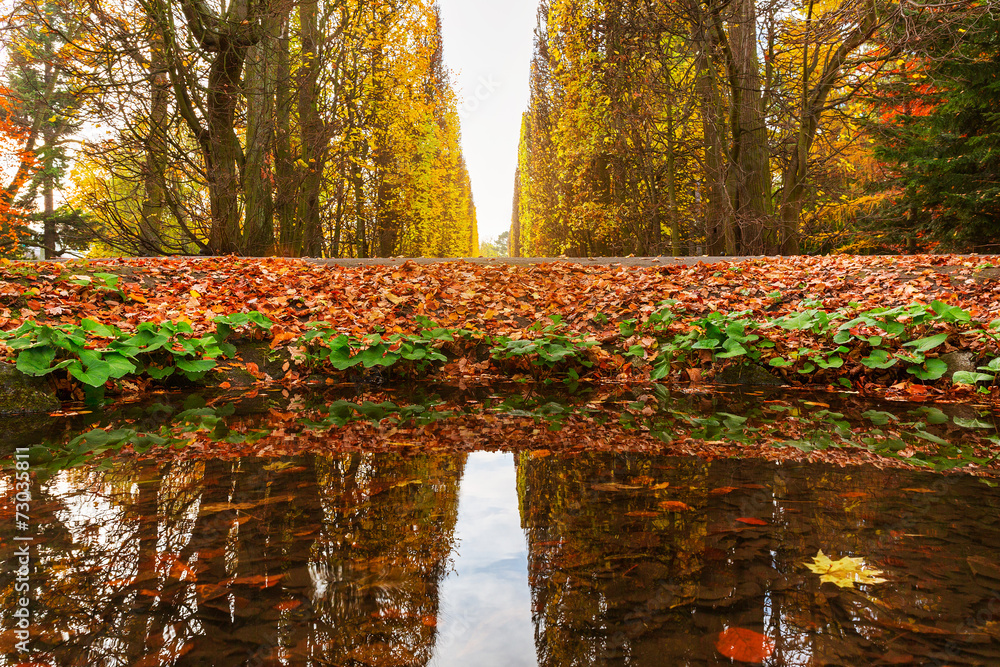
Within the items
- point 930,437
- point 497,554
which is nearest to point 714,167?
point 930,437

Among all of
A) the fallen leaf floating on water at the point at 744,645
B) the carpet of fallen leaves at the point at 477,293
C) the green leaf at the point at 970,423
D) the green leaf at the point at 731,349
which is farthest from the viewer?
the carpet of fallen leaves at the point at 477,293

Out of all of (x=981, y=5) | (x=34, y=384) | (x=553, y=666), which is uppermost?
(x=981, y=5)

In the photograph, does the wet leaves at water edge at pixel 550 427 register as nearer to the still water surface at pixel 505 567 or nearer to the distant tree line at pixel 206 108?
the still water surface at pixel 505 567

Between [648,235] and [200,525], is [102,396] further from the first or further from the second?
[648,235]

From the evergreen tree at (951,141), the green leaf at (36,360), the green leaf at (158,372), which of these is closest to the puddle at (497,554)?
the green leaf at (36,360)

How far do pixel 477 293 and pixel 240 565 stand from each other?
4.52m

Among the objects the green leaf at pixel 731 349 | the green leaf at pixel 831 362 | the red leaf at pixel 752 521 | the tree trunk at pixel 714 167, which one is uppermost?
the tree trunk at pixel 714 167

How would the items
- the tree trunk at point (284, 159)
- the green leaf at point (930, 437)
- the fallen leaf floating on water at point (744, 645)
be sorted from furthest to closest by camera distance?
the tree trunk at point (284, 159) → the green leaf at point (930, 437) → the fallen leaf floating on water at point (744, 645)

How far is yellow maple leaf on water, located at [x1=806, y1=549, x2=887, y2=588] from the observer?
1.25 m

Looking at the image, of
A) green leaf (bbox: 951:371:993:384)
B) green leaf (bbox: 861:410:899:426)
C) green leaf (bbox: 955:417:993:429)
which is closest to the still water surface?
green leaf (bbox: 861:410:899:426)

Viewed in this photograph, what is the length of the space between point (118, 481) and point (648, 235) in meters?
12.4

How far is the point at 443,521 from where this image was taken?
5.43 feet

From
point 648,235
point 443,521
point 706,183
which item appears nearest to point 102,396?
point 443,521

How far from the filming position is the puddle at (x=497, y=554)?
1050 millimetres
